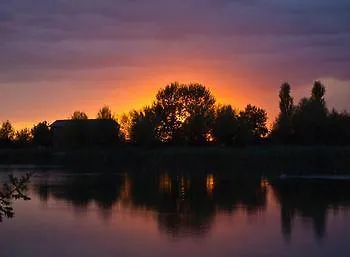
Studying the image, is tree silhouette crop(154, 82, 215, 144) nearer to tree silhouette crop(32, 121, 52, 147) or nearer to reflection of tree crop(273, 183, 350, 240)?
tree silhouette crop(32, 121, 52, 147)

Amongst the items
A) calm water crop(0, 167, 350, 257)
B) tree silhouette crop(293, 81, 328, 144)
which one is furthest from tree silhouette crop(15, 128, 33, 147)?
calm water crop(0, 167, 350, 257)

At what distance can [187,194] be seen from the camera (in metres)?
25.6

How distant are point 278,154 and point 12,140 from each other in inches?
1609

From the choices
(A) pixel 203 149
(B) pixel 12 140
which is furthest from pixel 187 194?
(B) pixel 12 140

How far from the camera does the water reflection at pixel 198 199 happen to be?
693 inches

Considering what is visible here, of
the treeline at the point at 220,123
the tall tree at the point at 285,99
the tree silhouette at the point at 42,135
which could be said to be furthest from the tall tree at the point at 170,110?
the tree silhouette at the point at 42,135

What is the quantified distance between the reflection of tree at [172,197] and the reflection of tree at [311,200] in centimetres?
105

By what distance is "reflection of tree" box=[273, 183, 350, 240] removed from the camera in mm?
17469

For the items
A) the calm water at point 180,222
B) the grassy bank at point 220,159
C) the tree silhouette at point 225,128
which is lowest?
the calm water at point 180,222

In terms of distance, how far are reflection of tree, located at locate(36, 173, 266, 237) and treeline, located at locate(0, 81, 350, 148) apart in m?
19.1

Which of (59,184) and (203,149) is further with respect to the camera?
(203,149)

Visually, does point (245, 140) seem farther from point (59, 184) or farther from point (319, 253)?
point (319, 253)

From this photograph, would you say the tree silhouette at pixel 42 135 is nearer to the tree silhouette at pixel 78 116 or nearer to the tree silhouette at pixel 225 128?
the tree silhouette at pixel 78 116

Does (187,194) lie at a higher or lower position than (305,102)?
lower
